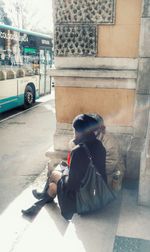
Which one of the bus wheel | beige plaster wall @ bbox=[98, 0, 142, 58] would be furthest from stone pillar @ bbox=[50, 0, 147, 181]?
the bus wheel

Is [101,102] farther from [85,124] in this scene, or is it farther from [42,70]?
[42,70]

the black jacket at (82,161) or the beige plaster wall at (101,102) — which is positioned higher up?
the beige plaster wall at (101,102)

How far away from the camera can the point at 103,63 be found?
4.34m

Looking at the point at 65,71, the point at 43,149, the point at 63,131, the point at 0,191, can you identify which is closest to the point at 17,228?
the point at 0,191

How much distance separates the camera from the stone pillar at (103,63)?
4.19 metres

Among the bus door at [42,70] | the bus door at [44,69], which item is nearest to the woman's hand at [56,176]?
the bus door at [44,69]

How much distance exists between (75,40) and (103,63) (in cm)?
52

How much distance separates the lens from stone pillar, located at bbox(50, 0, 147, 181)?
4.19 meters

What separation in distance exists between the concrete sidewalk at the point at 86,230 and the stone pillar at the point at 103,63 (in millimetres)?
860

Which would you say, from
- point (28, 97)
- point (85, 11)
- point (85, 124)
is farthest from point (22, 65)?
point (85, 124)

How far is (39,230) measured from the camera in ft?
11.6

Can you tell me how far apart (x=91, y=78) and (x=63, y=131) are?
3.07 feet

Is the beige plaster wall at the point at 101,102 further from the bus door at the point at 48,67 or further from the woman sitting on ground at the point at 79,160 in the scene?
the bus door at the point at 48,67

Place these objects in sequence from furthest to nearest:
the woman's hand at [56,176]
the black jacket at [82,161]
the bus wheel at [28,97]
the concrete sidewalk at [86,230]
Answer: the bus wheel at [28,97], the woman's hand at [56,176], the black jacket at [82,161], the concrete sidewalk at [86,230]
